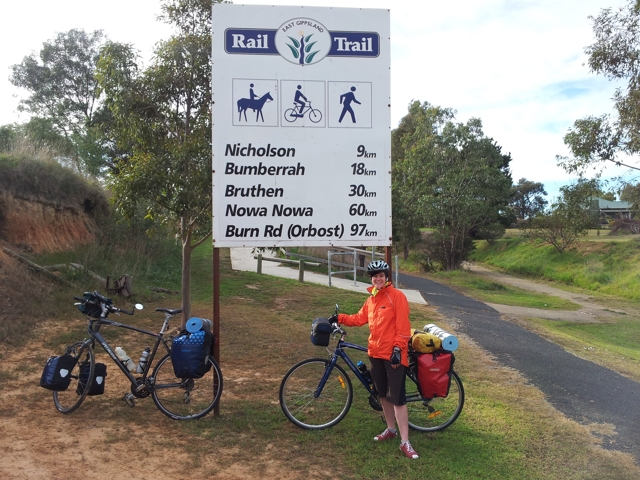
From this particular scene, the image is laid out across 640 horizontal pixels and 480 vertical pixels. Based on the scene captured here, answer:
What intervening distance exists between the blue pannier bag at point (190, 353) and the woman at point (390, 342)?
56.4 inches

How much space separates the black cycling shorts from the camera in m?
4.11

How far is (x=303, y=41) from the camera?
493 centimetres

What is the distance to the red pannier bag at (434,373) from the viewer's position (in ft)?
14.2

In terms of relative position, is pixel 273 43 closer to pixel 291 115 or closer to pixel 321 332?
pixel 291 115

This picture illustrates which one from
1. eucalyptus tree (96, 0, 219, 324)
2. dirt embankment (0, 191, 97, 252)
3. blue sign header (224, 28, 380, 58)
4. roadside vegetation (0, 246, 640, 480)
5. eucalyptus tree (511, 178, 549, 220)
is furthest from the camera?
eucalyptus tree (511, 178, 549, 220)

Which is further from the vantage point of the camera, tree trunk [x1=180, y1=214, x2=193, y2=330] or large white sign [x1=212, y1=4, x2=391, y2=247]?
tree trunk [x1=180, y1=214, x2=193, y2=330]

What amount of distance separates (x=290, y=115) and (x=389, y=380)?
8.47 feet

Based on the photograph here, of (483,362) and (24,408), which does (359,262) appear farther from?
(24,408)

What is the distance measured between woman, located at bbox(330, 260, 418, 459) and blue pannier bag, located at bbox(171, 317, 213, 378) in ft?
4.70

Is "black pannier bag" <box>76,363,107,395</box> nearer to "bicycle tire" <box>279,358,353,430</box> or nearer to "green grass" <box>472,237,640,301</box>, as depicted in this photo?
"bicycle tire" <box>279,358,353,430</box>

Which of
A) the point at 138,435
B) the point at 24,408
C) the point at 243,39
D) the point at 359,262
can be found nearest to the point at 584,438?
the point at 138,435

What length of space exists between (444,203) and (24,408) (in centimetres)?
2544

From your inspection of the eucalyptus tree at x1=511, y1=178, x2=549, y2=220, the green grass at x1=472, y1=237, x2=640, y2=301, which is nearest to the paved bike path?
the green grass at x1=472, y1=237, x2=640, y2=301

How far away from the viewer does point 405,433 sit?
4.16 meters
